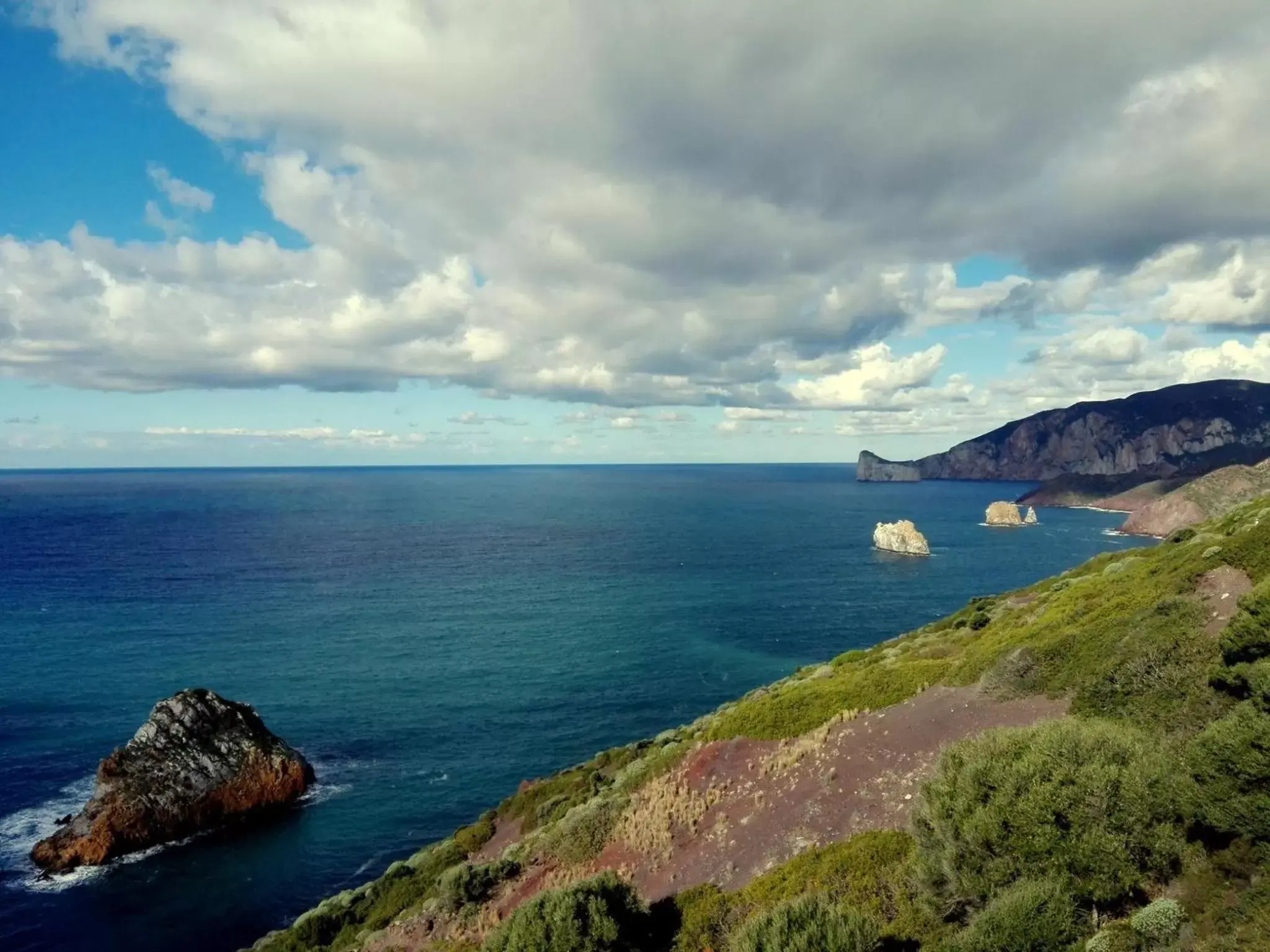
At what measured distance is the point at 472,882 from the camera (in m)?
27.3

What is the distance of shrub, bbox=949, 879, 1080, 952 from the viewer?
13.6 m

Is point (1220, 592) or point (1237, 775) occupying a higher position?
point (1220, 592)

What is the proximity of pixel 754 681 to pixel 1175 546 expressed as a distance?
38.1m

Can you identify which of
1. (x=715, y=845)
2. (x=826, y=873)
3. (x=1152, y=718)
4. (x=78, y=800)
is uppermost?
(x=1152, y=718)

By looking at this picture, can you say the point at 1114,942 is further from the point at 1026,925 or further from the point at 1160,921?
the point at 1026,925

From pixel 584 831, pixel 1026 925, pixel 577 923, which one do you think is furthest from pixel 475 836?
pixel 1026 925

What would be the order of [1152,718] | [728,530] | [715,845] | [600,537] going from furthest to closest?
1. [728,530]
2. [600,537]
3. [715,845]
4. [1152,718]

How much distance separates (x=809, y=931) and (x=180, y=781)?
4918 cm

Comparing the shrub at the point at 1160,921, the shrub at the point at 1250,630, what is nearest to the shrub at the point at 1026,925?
the shrub at the point at 1160,921

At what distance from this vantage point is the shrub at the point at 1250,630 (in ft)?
65.9

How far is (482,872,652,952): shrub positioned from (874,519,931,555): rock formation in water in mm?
140859

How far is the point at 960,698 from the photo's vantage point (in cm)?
2950

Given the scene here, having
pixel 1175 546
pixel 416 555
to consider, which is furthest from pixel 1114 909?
pixel 416 555

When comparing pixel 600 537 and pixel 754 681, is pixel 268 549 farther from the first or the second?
pixel 754 681
